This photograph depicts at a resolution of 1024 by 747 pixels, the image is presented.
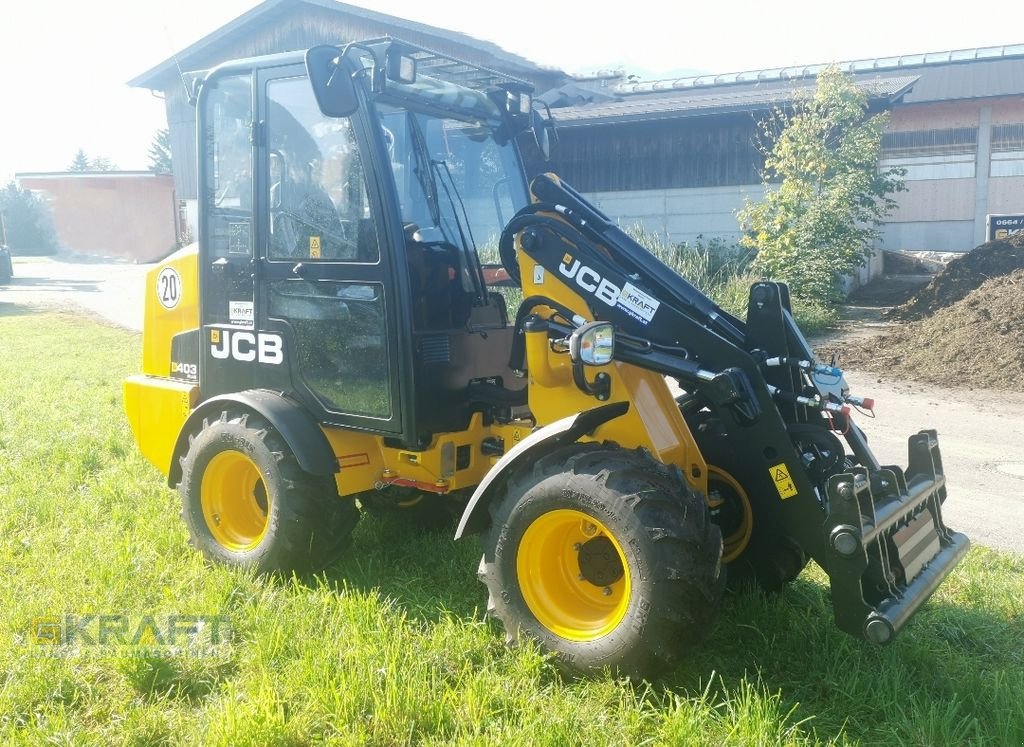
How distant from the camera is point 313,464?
4262 mm

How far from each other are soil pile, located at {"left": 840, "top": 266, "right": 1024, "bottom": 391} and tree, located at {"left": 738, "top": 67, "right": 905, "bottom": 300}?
2.01 m

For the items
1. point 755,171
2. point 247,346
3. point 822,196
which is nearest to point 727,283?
point 822,196

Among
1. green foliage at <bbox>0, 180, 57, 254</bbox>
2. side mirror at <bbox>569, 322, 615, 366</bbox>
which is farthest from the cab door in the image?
green foliage at <bbox>0, 180, 57, 254</bbox>

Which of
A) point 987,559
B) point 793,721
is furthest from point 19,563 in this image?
point 987,559

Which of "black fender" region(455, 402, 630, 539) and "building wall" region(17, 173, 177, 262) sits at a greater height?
"building wall" region(17, 173, 177, 262)

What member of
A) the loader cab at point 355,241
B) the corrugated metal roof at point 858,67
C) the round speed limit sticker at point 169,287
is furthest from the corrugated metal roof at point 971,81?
the round speed limit sticker at point 169,287

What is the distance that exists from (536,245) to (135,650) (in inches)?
91.2

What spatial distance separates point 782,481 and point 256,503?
2692mm

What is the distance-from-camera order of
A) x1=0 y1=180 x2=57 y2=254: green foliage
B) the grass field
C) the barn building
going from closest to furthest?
the grass field, the barn building, x1=0 y1=180 x2=57 y2=254: green foliage

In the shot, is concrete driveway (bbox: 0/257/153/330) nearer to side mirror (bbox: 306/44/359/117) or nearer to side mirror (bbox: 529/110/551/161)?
side mirror (bbox: 529/110/551/161)

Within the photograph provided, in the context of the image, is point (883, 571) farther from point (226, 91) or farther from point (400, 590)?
point (226, 91)

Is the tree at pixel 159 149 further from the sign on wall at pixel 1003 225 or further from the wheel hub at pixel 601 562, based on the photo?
the wheel hub at pixel 601 562

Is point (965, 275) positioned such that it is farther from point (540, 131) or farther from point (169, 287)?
point (169, 287)

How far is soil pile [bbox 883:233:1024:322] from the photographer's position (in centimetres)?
1398
